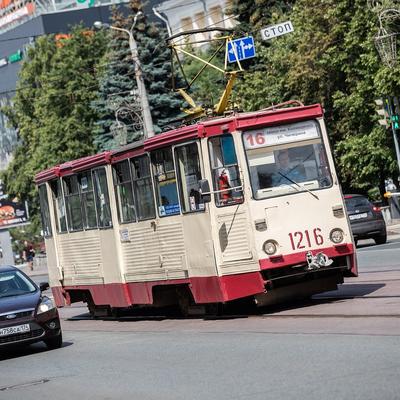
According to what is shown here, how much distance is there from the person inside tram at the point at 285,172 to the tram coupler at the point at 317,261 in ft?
3.62

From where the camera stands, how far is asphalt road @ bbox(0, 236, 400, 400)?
1021 centimetres

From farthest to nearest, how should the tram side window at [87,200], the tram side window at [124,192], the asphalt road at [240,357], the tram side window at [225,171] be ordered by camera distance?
1. the tram side window at [87,200]
2. the tram side window at [124,192]
3. the tram side window at [225,171]
4. the asphalt road at [240,357]

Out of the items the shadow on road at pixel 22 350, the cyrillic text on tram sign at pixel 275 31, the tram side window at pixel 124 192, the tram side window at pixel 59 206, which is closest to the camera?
the shadow on road at pixel 22 350

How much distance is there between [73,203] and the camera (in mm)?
22250

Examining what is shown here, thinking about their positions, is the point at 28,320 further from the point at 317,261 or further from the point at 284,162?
the point at 284,162

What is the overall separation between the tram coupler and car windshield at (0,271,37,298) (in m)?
4.32

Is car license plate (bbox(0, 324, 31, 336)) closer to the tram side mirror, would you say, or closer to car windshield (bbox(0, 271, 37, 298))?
car windshield (bbox(0, 271, 37, 298))

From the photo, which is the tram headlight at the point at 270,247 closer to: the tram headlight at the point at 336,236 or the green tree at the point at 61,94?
the tram headlight at the point at 336,236

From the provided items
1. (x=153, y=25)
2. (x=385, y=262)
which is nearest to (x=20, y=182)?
(x=153, y=25)

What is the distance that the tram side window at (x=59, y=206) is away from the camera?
74.7ft

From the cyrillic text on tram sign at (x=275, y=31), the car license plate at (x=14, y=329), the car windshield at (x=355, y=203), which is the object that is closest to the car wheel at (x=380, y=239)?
the car windshield at (x=355, y=203)

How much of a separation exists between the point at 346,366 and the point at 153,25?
51.8 metres

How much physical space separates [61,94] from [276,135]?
180 feet

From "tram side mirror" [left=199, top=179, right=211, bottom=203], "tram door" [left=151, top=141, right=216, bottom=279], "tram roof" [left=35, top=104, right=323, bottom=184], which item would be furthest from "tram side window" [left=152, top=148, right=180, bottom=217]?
"tram side mirror" [left=199, top=179, right=211, bottom=203]
